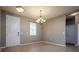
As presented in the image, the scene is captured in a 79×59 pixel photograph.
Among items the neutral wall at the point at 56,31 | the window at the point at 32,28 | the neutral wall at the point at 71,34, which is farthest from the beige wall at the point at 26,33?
the neutral wall at the point at 71,34

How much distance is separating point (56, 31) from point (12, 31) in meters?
2.43

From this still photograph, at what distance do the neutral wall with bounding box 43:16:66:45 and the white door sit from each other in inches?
63.0

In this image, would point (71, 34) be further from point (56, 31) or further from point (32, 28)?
point (32, 28)

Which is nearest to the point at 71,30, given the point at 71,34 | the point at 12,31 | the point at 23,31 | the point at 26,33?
the point at 71,34

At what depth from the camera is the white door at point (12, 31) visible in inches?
101

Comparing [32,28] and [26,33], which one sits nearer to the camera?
[26,33]

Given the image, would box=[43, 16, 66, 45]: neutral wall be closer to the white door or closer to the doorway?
the doorway

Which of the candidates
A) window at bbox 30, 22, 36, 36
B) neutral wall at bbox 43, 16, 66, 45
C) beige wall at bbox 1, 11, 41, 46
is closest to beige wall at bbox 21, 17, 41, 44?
beige wall at bbox 1, 11, 41, 46

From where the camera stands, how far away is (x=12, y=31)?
8.41ft

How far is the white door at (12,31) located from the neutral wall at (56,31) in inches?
63.0

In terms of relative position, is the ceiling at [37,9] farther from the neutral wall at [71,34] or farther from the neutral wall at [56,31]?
the neutral wall at [71,34]

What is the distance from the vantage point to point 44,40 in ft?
12.5

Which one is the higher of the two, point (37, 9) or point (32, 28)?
point (37, 9)
